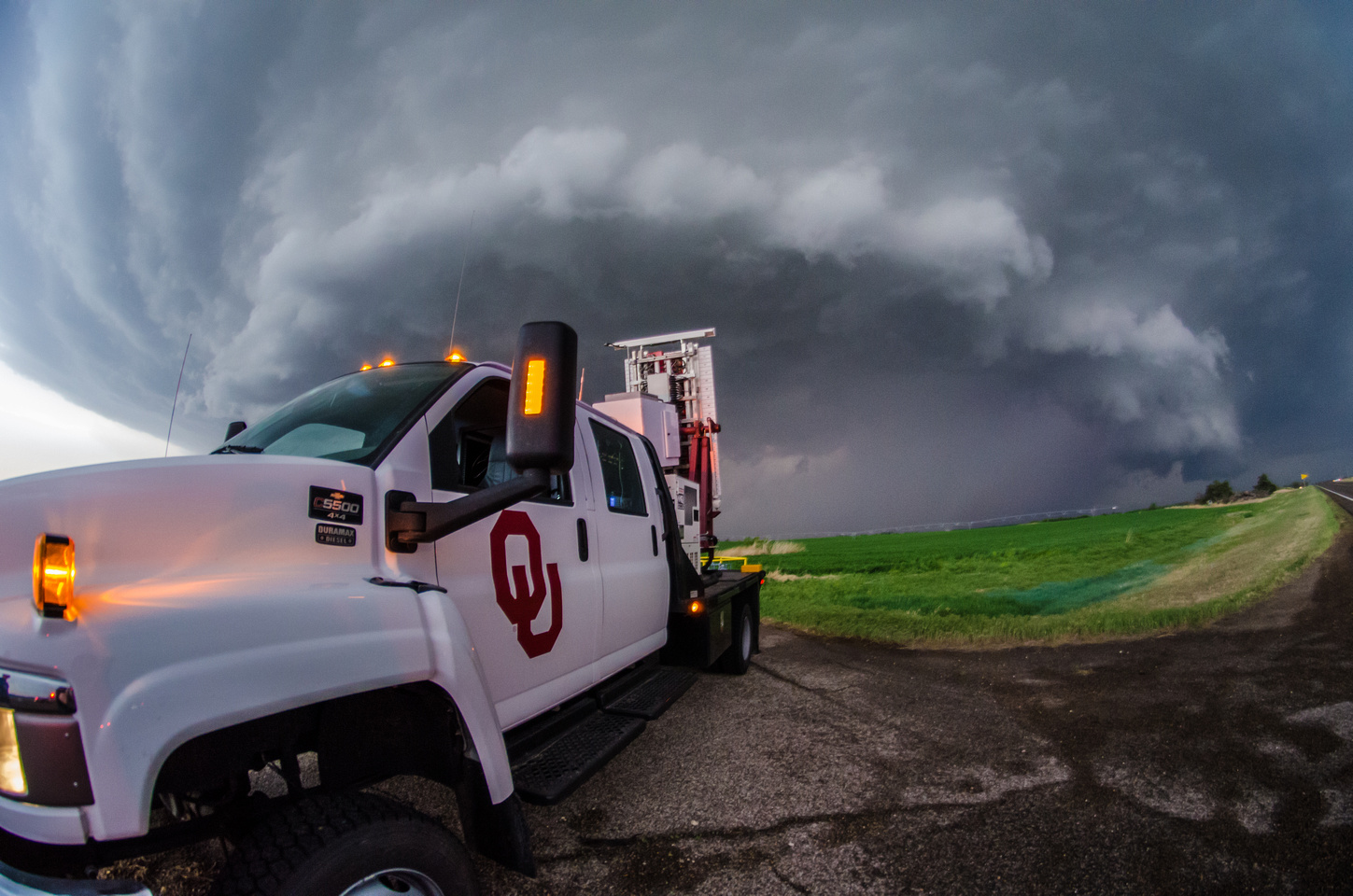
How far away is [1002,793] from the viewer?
137 inches

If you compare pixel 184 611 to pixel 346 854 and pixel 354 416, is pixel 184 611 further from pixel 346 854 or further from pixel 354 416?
pixel 354 416

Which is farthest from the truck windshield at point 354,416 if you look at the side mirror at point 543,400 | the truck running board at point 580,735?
the truck running board at point 580,735

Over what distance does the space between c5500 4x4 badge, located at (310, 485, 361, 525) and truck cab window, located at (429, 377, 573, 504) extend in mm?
401

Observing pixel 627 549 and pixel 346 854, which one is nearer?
pixel 346 854

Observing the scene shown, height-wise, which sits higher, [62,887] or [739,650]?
[62,887]

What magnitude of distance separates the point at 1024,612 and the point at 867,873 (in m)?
7.56

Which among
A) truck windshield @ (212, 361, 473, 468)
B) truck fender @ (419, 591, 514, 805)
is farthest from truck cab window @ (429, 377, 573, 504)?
truck fender @ (419, 591, 514, 805)

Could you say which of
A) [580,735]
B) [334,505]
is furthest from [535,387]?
[580,735]

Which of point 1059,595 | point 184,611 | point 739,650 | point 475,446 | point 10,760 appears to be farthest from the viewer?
point 1059,595

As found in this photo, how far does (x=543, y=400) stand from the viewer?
1.91 metres

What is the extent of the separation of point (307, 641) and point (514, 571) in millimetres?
1123

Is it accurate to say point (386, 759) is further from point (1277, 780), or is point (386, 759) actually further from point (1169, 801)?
point (1277, 780)

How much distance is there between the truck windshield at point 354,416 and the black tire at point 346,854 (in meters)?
1.11

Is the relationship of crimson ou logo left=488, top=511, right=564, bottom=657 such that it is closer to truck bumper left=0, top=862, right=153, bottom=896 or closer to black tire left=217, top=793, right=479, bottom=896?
black tire left=217, top=793, right=479, bottom=896
